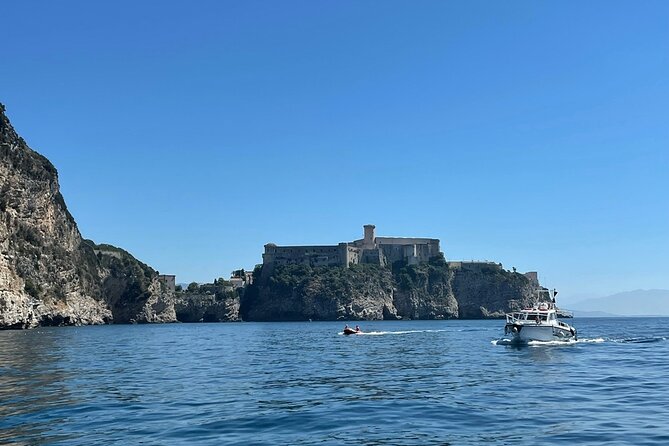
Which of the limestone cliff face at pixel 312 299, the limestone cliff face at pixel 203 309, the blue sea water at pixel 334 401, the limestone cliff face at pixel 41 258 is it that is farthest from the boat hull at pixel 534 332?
the limestone cliff face at pixel 203 309

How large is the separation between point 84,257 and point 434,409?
128m

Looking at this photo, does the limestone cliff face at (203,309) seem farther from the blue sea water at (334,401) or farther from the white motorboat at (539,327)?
the blue sea water at (334,401)

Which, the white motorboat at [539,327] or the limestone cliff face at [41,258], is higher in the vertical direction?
the limestone cliff face at [41,258]

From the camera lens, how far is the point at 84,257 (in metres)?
137

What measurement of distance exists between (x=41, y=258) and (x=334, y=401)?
98415 mm

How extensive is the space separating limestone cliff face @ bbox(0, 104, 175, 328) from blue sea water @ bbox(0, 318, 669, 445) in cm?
5643

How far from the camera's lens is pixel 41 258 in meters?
109

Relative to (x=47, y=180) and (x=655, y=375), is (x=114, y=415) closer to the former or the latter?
(x=655, y=375)

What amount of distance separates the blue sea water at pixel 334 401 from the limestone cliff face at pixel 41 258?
5643 centimetres

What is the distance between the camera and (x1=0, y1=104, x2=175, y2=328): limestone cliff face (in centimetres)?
9188

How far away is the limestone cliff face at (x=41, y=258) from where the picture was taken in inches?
3617

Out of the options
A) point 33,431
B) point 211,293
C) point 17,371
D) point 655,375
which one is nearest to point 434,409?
point 33,431

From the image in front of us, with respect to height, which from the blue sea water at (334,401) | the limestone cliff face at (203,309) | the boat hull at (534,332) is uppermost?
the limestone cliff face at (203,309)

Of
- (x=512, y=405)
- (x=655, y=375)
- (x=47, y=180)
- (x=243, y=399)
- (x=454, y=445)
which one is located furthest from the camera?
(x=47, y=180)
